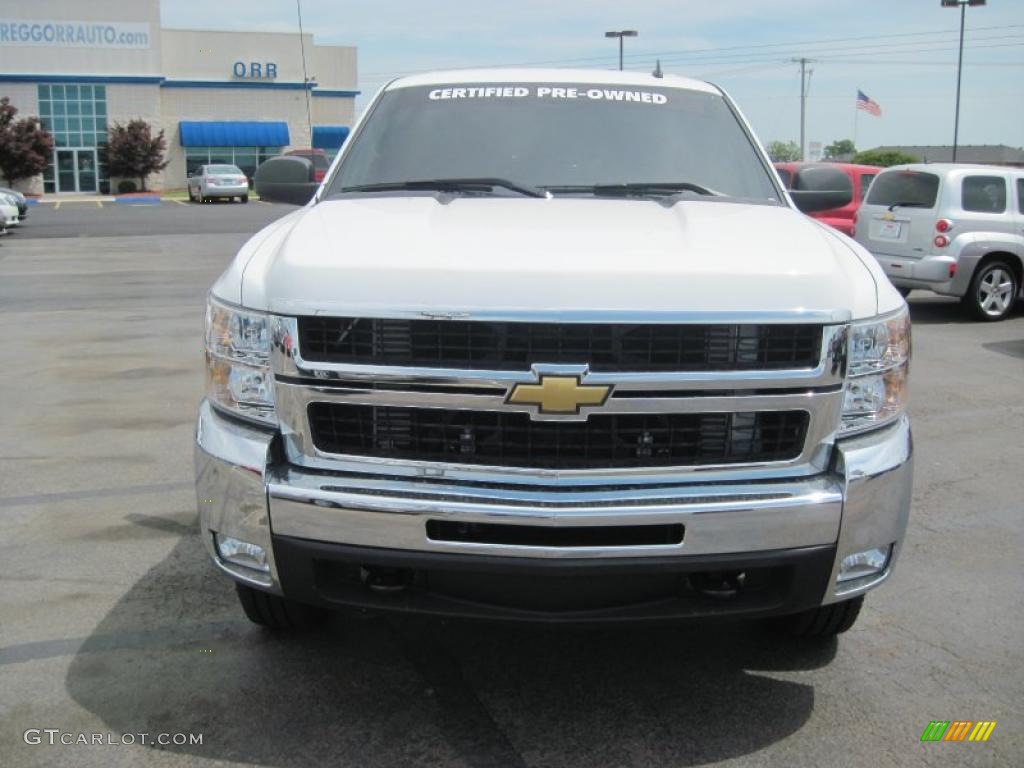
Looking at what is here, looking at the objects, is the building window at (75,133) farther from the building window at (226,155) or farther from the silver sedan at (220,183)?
the silver sedan at (220,183)

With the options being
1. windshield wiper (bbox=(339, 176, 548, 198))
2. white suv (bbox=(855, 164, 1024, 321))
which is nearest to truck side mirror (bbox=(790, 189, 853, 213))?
windshield wiper (bbox=(339, 176, 548, 198))

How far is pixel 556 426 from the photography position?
115 inches

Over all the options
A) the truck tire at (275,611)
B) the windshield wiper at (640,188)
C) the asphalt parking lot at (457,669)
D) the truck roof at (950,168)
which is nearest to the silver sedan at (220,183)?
the truck roof at (950,168)

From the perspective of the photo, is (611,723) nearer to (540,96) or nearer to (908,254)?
(540,96)

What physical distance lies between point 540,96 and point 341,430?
2.27 meters

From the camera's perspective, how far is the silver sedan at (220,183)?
4388cm

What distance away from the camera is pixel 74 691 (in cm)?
339

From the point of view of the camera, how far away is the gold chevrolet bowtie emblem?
286cm

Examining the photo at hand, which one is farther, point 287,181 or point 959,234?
point 959,234

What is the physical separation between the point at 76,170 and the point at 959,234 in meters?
51.1

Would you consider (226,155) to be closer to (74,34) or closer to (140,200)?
(74,34)

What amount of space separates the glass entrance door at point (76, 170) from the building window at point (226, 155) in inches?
204

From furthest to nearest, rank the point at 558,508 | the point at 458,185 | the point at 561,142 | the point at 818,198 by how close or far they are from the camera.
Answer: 1. the point at 818,198
2. the point at 561,142
3. the point at 458,185
4. the point at 558,508

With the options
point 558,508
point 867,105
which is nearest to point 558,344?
point 558,508
